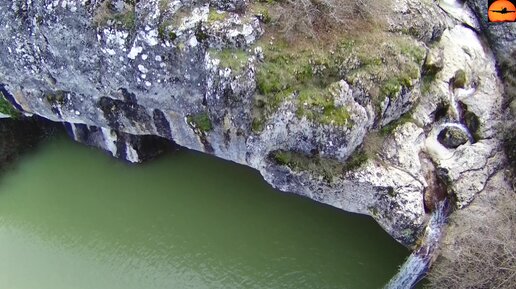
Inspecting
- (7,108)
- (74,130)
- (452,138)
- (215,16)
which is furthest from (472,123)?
(7,108)

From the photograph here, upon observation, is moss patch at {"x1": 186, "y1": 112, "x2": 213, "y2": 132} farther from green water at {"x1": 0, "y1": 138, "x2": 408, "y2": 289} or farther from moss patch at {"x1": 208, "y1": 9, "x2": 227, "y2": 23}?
Result: green water at {"x1": 0, "y1": 138, "x2": 408, "y2": 289}

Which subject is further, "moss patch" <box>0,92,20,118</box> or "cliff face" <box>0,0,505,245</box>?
"moss patch" <box>0,92,20,118</box>

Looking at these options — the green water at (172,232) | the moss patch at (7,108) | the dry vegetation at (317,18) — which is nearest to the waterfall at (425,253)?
the green water at (172,232)

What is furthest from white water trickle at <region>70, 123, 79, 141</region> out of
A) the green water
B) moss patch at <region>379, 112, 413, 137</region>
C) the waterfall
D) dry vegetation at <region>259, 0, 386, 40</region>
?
the waterfall

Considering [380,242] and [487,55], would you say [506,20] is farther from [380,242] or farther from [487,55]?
[380,242]

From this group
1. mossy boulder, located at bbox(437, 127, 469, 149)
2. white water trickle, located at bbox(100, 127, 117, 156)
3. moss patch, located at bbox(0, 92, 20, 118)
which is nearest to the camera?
mossy boulder, located at bbox(437, 127, 469, 149)

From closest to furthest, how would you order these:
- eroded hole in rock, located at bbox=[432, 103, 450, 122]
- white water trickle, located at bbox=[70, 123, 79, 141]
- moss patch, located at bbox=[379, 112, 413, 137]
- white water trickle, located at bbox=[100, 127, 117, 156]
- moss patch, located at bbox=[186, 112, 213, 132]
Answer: moss patch, located at bbox=[379, 112, 413, 137]
moss patch, located at bbox=[186, 112, 213, 132]
eroded hole in rock, located at bbox=[432, 103, 450, 122]
white water trickle, located at bbox=[100, 127, 117, 156]
white water trickle, located at bbox=[70, 123, 79, 141]
